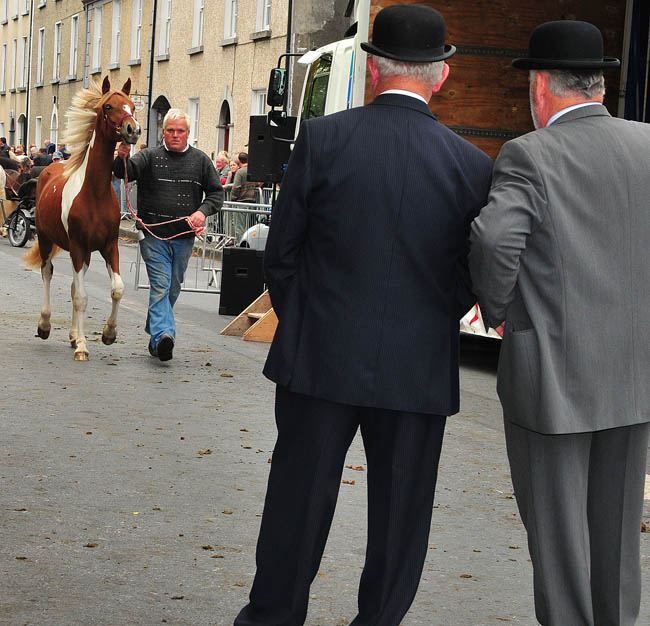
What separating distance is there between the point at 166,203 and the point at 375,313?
6927 millimetres

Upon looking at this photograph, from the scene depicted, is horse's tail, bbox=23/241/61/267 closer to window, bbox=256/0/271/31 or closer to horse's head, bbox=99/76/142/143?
horse's head, bbox=99/76/142/143

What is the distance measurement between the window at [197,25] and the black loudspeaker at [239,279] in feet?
70.6

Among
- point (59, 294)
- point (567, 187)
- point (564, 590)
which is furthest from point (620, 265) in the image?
point (59, 294)

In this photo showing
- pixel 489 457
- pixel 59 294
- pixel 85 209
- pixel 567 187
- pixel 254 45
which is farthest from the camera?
pixel 254 45

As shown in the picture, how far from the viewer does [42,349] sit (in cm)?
1128

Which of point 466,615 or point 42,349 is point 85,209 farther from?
point 466,615

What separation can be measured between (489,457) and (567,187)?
4256mm

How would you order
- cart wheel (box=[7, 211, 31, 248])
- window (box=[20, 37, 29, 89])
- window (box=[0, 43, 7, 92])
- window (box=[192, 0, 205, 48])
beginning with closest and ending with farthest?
1. cart wheel (box=[7, 211, 31, 248])
2. window (box=[192, 0, 205, 48])
3. window (box=[20, 37, 29, 89])
4. window (box=[0, 43, 7, 92])

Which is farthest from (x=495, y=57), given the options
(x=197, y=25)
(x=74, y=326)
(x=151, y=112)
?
(x=151, y=112)

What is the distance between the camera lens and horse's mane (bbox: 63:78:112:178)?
11.0m

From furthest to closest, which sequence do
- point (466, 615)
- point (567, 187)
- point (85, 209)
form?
point (85, 209)
point (466, 615)
point (567, 187)

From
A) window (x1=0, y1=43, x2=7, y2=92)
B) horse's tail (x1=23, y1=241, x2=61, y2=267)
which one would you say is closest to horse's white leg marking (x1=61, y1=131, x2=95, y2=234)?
horse's tail (x1=23, y1=241, x2=61, y2=267)

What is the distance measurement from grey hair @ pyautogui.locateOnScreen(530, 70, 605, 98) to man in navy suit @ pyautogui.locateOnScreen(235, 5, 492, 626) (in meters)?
0.34

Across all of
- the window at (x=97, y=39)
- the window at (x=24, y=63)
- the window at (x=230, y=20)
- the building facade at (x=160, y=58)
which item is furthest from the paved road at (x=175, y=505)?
the window at (x=24, y=63)
